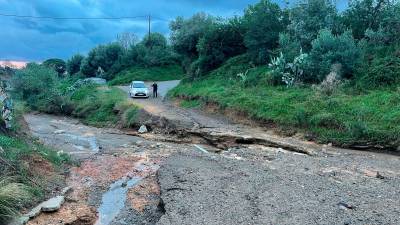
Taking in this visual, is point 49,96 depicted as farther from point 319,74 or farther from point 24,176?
point 24,176

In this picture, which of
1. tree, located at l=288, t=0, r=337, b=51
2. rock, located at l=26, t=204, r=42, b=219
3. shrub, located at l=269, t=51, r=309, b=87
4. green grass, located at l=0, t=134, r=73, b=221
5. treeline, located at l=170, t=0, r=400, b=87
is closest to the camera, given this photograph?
green grass, located at l=0, t=134, r=73, b=221

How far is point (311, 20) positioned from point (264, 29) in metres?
4.61

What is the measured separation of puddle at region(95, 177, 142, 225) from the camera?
32.7 ft

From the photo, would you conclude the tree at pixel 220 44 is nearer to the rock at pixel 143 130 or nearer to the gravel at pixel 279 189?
the rock at pixel 143 130

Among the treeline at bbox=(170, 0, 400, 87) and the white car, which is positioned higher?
the treeline at bbox=(170, 0, 400, 87)

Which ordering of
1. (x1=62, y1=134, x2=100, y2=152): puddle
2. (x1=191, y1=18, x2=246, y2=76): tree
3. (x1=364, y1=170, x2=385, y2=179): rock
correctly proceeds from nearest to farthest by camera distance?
(x1=364, y1=170, x2=385, y2=179): rock
(x1=62, y1=134, x2=100, y2=152): puddle
(x1=191, y1=18, x2=246, y2=76): tree

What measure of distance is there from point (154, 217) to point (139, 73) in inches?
1863

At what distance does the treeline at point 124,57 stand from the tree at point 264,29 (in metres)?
28.6

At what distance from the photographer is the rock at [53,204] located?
9762 millimetres

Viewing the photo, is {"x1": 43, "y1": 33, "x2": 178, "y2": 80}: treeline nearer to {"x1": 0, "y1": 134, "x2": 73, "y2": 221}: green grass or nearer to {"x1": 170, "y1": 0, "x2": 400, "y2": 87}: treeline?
{"x1": 170, "y1": 0, "x2": 400, "y2": 87}: treeline

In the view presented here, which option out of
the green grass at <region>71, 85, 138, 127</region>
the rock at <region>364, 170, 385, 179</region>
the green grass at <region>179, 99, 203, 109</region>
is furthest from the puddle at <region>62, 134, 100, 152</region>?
the rock at <region>364, 170, 385, 179</region>

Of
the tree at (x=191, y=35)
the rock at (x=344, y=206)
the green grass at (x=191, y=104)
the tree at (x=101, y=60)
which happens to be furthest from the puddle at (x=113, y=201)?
the tree at (x=101, y=60)

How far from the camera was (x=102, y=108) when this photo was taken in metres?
30.4

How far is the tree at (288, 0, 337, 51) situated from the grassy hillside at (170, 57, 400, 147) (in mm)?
4241
